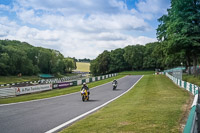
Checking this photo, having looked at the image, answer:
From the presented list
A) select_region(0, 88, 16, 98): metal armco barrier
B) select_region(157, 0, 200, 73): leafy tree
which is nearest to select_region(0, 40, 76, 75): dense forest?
select_region(0, 88, 16, 98): metal armco barrier

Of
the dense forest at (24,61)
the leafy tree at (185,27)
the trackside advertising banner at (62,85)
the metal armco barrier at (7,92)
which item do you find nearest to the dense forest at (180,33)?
the leafy tree at (185,27)

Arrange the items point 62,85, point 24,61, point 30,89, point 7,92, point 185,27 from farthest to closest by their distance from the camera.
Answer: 1. point 24,61
2. point 62,85
3. point 185,27
4. point 30,89
5. point 7,92

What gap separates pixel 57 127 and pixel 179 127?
13.4ft

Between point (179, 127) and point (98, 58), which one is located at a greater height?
point (98, 58)

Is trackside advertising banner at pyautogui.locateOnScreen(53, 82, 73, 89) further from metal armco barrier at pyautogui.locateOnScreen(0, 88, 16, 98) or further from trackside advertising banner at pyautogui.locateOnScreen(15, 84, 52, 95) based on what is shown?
metal armco barrier at pyautogui.locateOnScreen(0, 88, 16, 98)

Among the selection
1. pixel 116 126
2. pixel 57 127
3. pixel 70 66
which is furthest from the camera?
pixel 70 66

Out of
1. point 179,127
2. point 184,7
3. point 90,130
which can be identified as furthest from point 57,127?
point 184,7

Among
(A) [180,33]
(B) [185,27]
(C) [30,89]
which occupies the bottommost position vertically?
(C) [30,89]

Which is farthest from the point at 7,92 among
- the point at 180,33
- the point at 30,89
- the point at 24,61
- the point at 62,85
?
the point at 24,61

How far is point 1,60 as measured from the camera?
79438mm

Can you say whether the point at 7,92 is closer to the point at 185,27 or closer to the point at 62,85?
the point at 62,85

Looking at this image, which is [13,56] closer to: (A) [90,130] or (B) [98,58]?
(B) [98,58]

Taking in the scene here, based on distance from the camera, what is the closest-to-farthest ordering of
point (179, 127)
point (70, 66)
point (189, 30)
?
point (179, 127), point (189, 30), point (70, 66)

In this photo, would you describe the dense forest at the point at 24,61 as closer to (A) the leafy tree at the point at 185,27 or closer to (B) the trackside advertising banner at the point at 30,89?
(B) the trackside advertising banner at the point at 30,89
